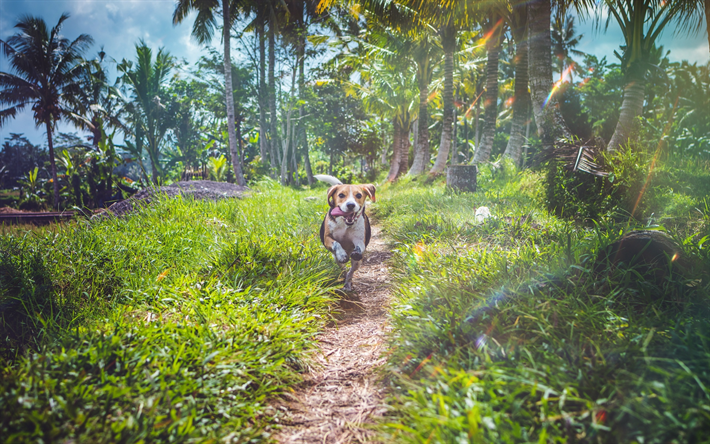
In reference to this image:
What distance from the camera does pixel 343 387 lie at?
6.45 feet

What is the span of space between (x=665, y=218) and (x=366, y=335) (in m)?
3.62

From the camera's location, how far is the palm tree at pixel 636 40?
18.0 ft

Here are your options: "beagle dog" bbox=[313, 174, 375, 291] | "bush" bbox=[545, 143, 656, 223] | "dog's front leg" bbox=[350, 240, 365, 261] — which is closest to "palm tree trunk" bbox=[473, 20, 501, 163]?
"bush" bbox=[545, 143, 656, 223]

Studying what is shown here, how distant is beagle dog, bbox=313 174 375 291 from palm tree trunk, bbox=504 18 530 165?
26.4ft

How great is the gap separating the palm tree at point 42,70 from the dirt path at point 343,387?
21.6 metres

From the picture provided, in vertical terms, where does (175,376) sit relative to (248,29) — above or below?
below

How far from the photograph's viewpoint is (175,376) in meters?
1.63

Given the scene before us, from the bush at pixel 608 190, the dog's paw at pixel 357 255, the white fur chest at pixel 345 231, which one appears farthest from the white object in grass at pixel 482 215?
the dog's paw at pixel 357 255

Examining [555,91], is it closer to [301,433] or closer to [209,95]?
[301,433]

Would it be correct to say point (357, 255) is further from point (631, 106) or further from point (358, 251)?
point (631, 106)

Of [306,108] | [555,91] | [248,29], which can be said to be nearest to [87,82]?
[248,29]

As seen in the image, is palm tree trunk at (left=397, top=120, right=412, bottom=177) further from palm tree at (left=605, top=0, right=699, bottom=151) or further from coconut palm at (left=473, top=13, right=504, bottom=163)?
palm tree at (left=605, top=0, right=699, bottom=151)

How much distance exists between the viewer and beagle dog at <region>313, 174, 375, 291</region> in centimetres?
333

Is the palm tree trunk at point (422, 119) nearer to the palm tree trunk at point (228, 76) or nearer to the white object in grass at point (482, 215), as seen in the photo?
the palm tree trunk at point (228, 76)
